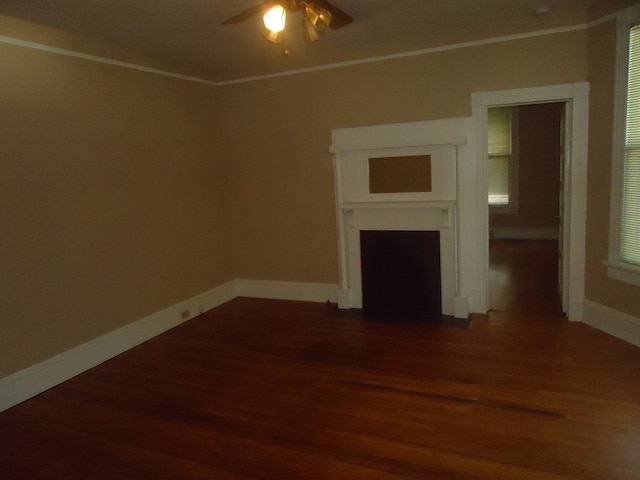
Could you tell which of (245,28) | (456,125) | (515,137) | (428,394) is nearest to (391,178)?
(456,125)

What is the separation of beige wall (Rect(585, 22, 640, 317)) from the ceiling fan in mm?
2275

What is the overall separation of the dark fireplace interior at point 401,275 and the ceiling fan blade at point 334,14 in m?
2.28

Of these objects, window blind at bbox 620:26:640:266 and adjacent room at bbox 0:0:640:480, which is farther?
window blind at bbox 620:26:640:266

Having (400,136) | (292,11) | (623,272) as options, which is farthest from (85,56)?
(623,272)

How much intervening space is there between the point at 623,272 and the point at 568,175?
0.96 meters

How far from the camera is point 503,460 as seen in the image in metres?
2.29

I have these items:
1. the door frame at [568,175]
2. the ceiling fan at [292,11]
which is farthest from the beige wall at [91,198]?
the door frame at [568,175]

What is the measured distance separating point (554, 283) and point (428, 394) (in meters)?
3.32

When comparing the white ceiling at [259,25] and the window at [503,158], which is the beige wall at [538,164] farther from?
the white ceiling at [259,25]

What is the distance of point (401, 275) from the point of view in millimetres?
4652

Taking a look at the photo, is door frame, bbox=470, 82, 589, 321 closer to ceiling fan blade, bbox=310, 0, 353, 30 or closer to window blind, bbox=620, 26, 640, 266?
window blind, bbox=620, 26, 640, 266

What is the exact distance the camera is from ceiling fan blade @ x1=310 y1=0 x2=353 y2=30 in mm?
2592

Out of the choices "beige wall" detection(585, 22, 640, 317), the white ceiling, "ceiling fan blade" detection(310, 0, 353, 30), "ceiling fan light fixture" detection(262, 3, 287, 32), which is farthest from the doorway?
"ceiling fan light fixture" detection(262, 3, 287, 32)

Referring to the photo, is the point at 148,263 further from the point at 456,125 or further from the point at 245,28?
the point at 456,125
